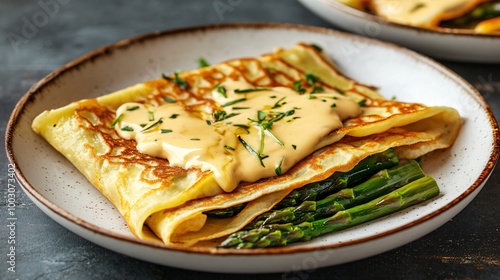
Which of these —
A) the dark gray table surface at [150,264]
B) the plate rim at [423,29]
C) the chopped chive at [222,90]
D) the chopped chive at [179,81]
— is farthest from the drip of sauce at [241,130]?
the plate rim at [423,29]

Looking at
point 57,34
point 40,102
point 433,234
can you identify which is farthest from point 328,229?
point 57,34

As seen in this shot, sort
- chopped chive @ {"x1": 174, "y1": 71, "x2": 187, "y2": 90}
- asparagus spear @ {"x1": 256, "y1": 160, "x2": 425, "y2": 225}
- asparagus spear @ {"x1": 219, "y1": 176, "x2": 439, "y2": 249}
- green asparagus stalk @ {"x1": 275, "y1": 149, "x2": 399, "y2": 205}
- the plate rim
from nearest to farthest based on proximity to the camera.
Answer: asparagus spear @ {"x1": 219, "y1": 176, "x2": 439, "y2": 249}, asparagus spear @ {"x1": 256, "y1": 160, "x2": 425, "y2": 225}, green asparagus stalk @ {"x1": 275, "y1": 149, "x2": 399, "y2": 205}, chopped chive @ {"x1": 174, "y1": 71, "x2": 187, "y2": 90}, the plate rim

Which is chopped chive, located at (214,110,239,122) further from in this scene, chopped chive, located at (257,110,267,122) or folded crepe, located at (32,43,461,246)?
chopped chive, located at (257,110,267,122)

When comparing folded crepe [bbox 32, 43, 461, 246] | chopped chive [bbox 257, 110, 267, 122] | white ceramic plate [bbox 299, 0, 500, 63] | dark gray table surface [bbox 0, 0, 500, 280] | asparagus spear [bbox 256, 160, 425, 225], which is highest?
white ceramic plate [bbox 299, 0, 500, 63]

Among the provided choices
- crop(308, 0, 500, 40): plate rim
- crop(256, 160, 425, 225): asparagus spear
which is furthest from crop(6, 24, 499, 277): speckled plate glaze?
crop(308, 0, 500, 40): plate rim

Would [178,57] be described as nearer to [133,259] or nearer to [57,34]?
[57,34]

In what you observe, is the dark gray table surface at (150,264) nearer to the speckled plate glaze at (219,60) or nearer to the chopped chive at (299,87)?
the speckled plate glaze at (219,60)
